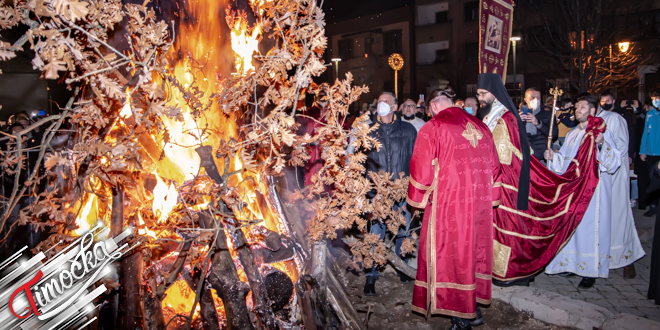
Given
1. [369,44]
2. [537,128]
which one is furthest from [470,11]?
[537,128]

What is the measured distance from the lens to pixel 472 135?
4.53 meters

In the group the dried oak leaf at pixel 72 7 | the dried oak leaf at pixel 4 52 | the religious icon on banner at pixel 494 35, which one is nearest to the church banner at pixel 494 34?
the religious icon on banner at pixel 494 35

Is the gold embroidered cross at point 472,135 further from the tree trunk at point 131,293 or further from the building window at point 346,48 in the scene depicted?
the building window at point 346,48

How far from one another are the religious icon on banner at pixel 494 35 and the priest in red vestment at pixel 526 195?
3.17 meters

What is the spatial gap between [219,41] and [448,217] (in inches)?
114

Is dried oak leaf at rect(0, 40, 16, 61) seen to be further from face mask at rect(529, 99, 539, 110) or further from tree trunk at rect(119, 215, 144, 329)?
face mask at rect(529, 99, 539, 110)

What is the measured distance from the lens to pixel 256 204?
16.1 ft

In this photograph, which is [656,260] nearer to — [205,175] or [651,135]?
[205,175]

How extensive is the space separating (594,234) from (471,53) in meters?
31.0

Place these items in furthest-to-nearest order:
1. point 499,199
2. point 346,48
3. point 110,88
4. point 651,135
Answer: point 346,48 < point 651,135 < point 499,199 < point 110,88

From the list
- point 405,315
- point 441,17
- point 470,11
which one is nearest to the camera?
point 405,315

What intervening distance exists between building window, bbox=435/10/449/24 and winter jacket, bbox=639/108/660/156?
88.2ft

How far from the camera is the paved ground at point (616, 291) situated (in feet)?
16.3

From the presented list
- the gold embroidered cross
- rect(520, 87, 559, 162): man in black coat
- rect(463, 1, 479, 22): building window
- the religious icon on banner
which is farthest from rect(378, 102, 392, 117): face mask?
rect(463, 1, 479, 22): building window
